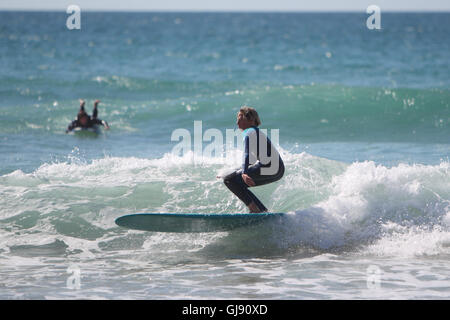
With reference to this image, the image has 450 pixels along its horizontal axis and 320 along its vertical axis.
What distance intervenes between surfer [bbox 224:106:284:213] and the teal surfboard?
303 millimetres

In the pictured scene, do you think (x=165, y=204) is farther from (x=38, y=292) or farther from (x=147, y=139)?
(x=147, y=139)

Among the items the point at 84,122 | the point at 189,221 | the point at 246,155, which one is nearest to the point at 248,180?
the point at 246,155

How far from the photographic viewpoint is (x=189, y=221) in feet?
25.6

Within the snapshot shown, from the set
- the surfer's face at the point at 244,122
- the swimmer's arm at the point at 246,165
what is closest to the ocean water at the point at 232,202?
the swimmer's arm at the point at 246,165

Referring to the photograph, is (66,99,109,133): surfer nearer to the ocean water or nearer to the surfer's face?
the ocean water

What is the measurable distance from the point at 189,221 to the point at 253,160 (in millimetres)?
Result: 1029

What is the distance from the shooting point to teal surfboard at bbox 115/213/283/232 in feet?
25.4

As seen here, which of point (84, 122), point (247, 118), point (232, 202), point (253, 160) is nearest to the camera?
point (247, 118)

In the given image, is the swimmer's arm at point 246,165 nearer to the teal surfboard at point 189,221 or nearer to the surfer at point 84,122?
the teal surfboard at point 189,221

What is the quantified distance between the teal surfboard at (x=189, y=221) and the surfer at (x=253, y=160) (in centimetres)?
30

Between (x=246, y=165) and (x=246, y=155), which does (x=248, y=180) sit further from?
(x=246, y=155)

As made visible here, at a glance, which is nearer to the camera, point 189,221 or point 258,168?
point 258,168

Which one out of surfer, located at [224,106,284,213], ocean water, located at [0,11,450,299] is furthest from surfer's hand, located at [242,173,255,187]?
ocean water, located at [0,11,450,299]

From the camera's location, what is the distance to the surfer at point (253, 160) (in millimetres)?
7492
